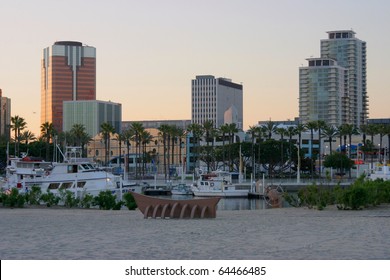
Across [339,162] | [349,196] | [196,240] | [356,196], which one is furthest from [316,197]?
[339,162]

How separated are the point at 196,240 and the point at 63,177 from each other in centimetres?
5014

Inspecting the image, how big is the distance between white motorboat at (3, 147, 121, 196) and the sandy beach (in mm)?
39528

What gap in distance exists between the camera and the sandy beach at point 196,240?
17984mm

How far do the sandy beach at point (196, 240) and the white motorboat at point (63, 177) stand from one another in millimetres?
39528

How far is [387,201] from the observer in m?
47.0

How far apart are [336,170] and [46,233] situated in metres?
145

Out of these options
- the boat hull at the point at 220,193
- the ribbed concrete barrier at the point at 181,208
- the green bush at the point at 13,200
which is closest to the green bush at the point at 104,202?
the green bush at the point at 13,200

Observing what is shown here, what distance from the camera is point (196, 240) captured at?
Answer: 72.0 ft

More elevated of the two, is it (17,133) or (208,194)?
(17,133)

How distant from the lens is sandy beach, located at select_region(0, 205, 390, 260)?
59.0 ft

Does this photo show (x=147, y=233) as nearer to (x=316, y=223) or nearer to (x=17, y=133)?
(x=316, y=223)

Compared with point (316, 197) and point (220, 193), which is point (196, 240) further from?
point (220, 193)

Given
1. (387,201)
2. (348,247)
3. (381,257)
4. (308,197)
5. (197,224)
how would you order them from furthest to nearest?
(387,201) < (308,197) < (197,224) < (348,247) < (381,257)

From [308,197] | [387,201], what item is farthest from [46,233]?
[387,201]
